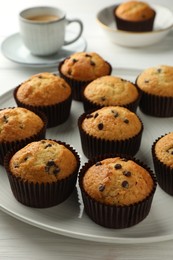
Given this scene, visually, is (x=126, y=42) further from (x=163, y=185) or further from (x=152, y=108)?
(x=163, y=185)

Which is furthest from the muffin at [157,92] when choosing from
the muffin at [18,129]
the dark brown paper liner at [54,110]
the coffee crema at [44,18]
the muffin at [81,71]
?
the coffee crema at [44,18]

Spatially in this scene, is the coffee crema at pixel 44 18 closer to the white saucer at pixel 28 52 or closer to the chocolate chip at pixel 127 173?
the white saucer at pixel 28 52

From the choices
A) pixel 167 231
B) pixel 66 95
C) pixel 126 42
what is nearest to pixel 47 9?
pixel 126 42

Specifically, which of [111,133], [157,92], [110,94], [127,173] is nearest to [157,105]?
[157,92]

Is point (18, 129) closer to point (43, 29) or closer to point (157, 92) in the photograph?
point (157, 92)

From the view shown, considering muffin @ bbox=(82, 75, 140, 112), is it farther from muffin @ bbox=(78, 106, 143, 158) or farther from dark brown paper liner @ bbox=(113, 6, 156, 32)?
dark brown paper liner @ bbox=(113, 6, 156, 32)

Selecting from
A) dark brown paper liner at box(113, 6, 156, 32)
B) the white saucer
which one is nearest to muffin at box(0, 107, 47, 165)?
the white saucer
